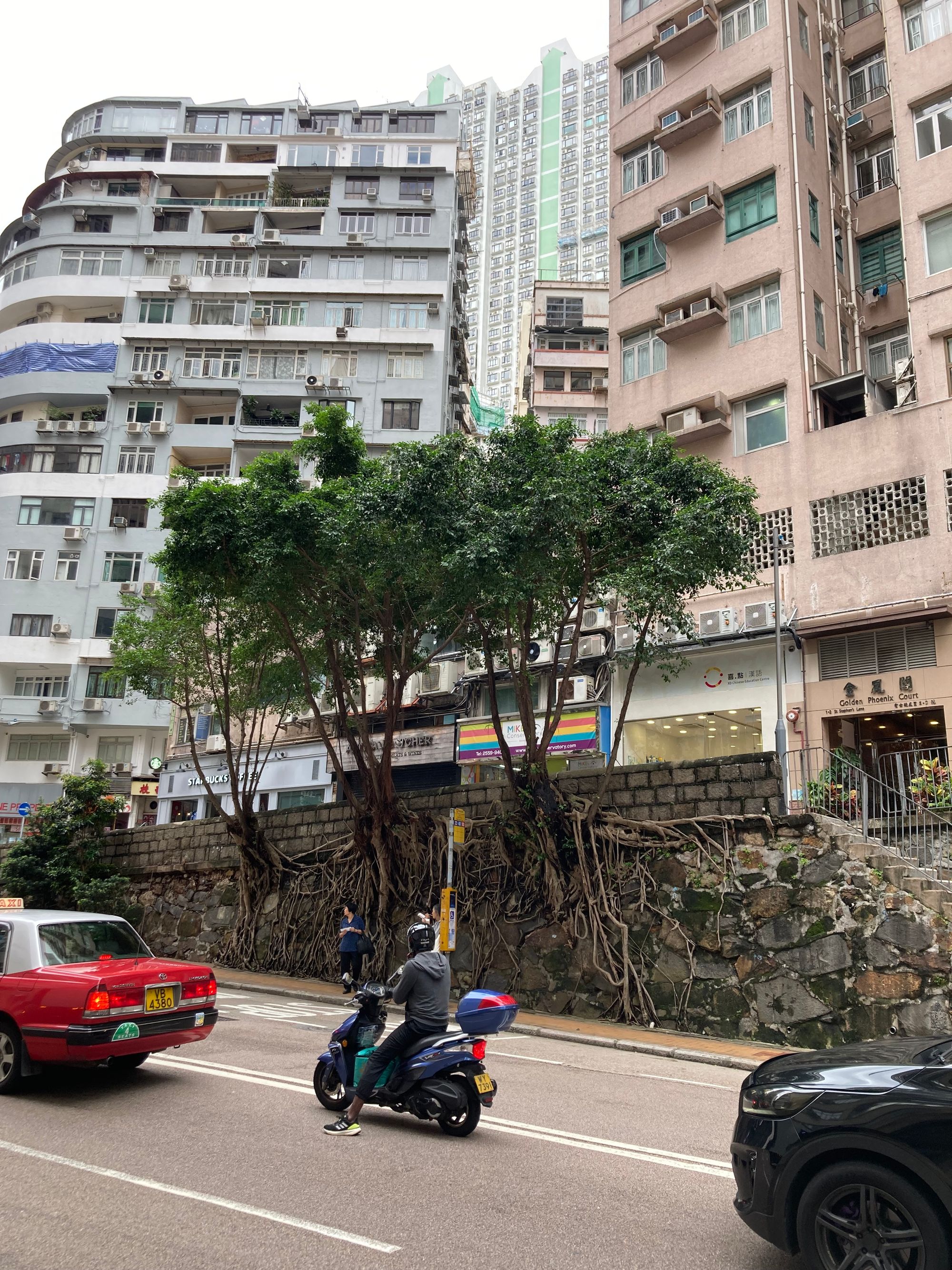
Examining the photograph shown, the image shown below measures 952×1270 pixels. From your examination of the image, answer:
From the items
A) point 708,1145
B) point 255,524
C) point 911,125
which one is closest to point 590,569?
point 255,524

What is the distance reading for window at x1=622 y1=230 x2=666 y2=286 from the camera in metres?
24.9

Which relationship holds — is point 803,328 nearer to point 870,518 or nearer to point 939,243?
point 939,243

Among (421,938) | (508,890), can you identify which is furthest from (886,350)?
(421,938)

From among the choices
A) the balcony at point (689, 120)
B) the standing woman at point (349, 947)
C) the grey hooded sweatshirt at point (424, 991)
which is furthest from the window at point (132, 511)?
the grey hooded sweatshirt at point (424, 991)

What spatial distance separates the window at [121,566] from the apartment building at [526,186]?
71404 millimetres

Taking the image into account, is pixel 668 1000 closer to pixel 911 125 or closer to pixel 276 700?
pixel 276 700

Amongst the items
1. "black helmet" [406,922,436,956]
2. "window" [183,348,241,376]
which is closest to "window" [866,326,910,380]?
"black helmet" [406,922,436,956]

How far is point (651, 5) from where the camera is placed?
1049 inches

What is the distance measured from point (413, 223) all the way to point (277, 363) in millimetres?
8513

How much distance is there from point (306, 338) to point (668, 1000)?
32.6m

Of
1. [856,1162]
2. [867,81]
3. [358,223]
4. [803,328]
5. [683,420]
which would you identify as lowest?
[856,1162]

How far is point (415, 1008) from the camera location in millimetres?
6309

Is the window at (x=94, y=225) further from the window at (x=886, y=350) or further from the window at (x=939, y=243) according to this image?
the window at (x=939, y=243)

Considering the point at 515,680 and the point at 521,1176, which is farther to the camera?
the point at 515,680
